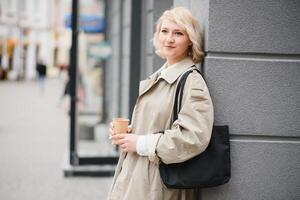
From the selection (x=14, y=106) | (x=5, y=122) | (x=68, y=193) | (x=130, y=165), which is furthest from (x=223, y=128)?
(x=14, y=106)

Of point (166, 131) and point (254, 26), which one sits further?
point (254, 26)

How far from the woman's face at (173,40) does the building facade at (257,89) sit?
9.6 inches

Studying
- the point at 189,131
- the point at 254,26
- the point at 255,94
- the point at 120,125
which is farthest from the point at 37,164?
the point at 189,131

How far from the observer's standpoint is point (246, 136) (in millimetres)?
3580

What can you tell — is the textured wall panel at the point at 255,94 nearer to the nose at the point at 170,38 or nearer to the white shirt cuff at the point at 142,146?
the nose at the point at 170,38

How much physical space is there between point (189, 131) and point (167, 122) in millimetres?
251

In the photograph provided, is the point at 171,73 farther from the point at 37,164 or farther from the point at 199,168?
the point at 37,164

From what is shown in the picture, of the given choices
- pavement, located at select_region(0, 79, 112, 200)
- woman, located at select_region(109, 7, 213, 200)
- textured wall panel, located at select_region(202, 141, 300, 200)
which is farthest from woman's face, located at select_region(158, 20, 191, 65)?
pavement, located at select_region(0, 79, 112, 200)

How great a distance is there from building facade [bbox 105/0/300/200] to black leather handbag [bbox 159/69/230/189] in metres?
0.34

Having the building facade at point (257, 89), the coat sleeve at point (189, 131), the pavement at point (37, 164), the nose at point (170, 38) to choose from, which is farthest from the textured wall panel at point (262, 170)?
the pavement at point (37, 164)

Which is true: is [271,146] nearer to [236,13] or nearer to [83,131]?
[236,13]

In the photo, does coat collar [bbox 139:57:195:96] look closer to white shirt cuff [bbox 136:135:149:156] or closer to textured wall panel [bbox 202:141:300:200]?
white shirt cuff [bbox 136:135:149:156]

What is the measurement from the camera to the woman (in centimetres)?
304

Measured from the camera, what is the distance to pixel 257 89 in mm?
3533
